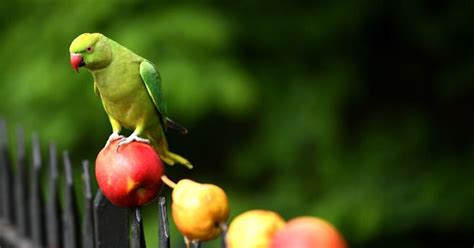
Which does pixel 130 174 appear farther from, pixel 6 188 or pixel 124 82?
pixel 6 188

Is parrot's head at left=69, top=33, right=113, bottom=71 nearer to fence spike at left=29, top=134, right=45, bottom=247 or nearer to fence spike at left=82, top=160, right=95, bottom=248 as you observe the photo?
fence spike at left=82, top=160, right=95, bottom=248

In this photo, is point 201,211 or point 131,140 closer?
point 201,211

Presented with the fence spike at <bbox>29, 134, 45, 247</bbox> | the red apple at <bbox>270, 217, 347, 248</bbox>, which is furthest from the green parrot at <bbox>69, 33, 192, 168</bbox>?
the fence spike at <bbox>29, 134, 45, 247</bbox>

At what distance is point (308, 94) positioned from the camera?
3307mm

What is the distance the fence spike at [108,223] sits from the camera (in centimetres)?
140

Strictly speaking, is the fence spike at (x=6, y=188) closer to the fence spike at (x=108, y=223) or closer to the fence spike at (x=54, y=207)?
the fence spike at (x=54, y=207)

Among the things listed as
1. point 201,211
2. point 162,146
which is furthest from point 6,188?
point 201,211

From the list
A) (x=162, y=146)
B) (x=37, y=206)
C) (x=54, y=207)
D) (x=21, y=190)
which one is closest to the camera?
(x=162, y=146)

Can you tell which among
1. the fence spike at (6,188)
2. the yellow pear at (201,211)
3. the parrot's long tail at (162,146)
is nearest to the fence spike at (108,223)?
the parrot's long tail at (162,146)

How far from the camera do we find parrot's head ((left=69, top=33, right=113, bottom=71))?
118cm

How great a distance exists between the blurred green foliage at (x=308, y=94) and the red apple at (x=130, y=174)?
1.73 m

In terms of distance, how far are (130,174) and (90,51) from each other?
19cm

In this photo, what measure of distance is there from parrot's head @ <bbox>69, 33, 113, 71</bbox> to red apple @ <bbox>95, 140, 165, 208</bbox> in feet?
0.42

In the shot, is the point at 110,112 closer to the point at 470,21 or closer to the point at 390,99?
the point at 470,21
